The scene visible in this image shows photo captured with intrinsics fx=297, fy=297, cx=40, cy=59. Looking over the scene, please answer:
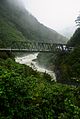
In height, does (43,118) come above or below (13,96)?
below

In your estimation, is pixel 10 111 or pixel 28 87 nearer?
pixel 10 111

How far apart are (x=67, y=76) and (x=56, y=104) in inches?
1561

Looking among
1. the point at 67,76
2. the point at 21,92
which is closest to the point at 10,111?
the point at 21,92

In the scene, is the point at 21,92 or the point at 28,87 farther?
the point at 28,87

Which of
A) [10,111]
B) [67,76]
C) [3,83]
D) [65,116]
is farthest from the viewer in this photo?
[67,76]

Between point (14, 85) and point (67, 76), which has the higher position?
point (14, 85)

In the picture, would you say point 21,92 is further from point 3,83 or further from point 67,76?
point 67,76

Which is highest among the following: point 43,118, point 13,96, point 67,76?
point 13,96

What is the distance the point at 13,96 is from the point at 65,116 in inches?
178

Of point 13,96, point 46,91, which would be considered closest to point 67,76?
point 46,91

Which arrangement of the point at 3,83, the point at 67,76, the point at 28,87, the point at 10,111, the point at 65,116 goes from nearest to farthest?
the point at 65,116 → the point at 10,111 → the point at 3,83 → the point at 28,87 → the point at 67,76

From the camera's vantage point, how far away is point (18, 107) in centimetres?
1995

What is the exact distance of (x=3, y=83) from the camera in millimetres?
20781

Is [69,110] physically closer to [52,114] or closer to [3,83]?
[52,114]
